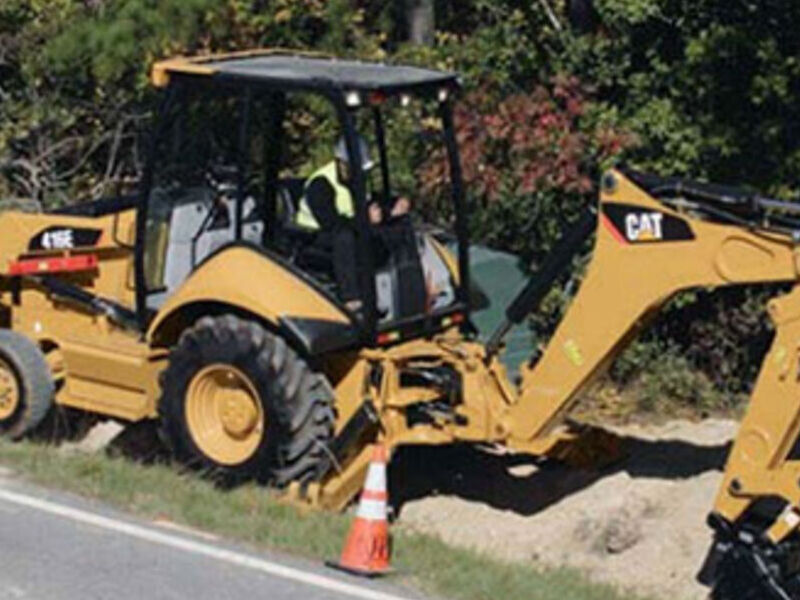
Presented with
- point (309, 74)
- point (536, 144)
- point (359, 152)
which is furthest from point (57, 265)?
point (536, 144)

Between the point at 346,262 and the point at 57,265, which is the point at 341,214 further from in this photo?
the point at 57,265

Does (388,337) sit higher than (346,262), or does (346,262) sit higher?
(346,262)

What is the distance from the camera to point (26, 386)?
13.0 metres

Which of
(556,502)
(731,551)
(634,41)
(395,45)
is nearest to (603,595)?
(731,551)

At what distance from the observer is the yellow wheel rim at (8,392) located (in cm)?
1309

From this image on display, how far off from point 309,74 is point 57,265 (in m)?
2.68

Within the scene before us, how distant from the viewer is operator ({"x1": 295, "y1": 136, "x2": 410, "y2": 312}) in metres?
11.7

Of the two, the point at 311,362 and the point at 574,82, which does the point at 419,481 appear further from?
the point at 574,82

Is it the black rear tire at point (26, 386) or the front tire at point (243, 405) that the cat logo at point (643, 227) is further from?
the black rear tire at point (26, 386)

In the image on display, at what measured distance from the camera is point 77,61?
61.9ft

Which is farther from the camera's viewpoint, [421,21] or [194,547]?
[421,21]

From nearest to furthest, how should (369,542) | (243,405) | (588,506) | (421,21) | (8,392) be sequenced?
(369,542) → (243,405) → (588,506) → (8,392) → (421,21)

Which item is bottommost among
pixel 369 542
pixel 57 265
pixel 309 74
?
pixel 369 542

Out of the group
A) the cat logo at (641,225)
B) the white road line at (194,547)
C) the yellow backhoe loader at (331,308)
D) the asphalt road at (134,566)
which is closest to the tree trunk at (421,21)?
the yellow backhoe loader at (331,308)
